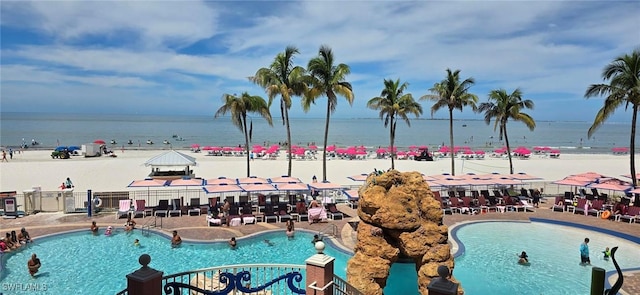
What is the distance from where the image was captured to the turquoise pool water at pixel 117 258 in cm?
1421

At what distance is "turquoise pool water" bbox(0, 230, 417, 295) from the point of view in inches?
559

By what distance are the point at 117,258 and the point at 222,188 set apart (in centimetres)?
731

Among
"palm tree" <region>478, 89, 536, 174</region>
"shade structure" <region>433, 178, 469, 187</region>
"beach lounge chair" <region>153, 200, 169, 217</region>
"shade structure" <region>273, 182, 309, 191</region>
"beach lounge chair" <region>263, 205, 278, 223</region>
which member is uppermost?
"palm tree" <region>478, 89, 536, 174</region>

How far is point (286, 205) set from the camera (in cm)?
2497

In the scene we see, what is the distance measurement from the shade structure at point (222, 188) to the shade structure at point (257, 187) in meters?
0.33

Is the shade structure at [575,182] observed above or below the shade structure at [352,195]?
above

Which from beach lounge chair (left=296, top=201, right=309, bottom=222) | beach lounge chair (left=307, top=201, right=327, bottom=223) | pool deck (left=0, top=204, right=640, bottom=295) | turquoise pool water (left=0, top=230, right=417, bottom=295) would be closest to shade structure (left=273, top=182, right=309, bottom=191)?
beach lounge chair (left=296, top=201, right=309, bottom=222)

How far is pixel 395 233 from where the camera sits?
41.9 ft

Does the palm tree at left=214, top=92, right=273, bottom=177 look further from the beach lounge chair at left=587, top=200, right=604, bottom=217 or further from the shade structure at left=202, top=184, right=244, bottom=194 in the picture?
the beach lounge chair at left=587, top=200, right=604, bottom=217

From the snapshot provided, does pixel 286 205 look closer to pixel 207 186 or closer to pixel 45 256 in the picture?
pixel 207 186

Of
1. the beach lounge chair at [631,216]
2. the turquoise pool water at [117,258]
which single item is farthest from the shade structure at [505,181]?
the turquoise pool water at [117,258]

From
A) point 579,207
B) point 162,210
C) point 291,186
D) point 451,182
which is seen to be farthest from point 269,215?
point 579,207

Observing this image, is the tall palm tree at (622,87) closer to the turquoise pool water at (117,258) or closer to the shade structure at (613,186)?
the shade structure at (613,186)

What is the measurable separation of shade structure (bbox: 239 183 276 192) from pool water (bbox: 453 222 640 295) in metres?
10.9
